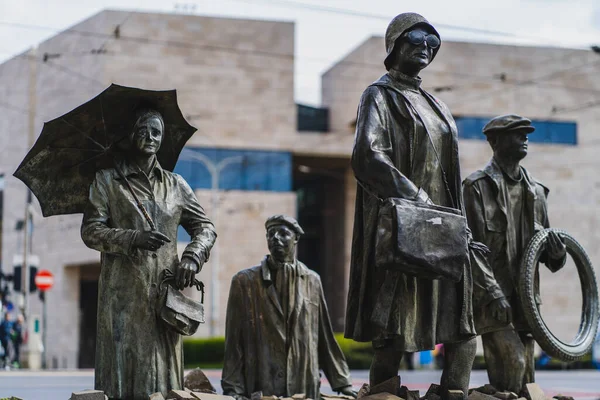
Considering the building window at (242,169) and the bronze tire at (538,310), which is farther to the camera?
the building window at (242,169)

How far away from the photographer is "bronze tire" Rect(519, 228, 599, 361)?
9977 millimetres

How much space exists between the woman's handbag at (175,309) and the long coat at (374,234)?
114 centimetres

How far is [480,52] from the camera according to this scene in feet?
198

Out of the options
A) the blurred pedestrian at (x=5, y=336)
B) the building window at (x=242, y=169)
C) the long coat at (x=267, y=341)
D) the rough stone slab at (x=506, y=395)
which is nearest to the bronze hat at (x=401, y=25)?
the rough stone slab at (x=506, y=395)

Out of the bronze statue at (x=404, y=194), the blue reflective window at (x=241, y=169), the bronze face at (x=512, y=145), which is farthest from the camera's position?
the blue reflective window at (x=241, y=169)

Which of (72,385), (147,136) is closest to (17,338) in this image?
(72,385)

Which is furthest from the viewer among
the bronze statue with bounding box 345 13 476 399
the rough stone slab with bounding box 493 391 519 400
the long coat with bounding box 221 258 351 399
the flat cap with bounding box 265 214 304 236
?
the flat cap with bounding box 265 214 304 236

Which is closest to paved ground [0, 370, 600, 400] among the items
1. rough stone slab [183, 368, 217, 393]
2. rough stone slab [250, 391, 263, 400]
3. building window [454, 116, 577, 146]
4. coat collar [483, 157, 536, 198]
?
rough stone slab [183, 368, 217, 393]

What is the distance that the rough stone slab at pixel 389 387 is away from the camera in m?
8.09

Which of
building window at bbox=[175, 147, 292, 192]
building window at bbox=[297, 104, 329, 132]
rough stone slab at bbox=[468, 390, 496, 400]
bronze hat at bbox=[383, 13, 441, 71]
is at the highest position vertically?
building window at bbox=[297, 104, 329, 132]

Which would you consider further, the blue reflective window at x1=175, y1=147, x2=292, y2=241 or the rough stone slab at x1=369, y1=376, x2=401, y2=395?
the blue reflective window at x1=175, y1=147, x2=292, y2=241

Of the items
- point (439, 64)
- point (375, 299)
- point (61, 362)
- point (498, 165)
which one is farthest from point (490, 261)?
point (439, 64)

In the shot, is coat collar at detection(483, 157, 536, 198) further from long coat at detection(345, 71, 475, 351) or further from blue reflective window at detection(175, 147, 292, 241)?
blue reflective window at detection(175, 147, 292, 241)

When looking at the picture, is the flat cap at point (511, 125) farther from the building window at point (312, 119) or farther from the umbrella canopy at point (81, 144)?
the building window at point (312, 119)
